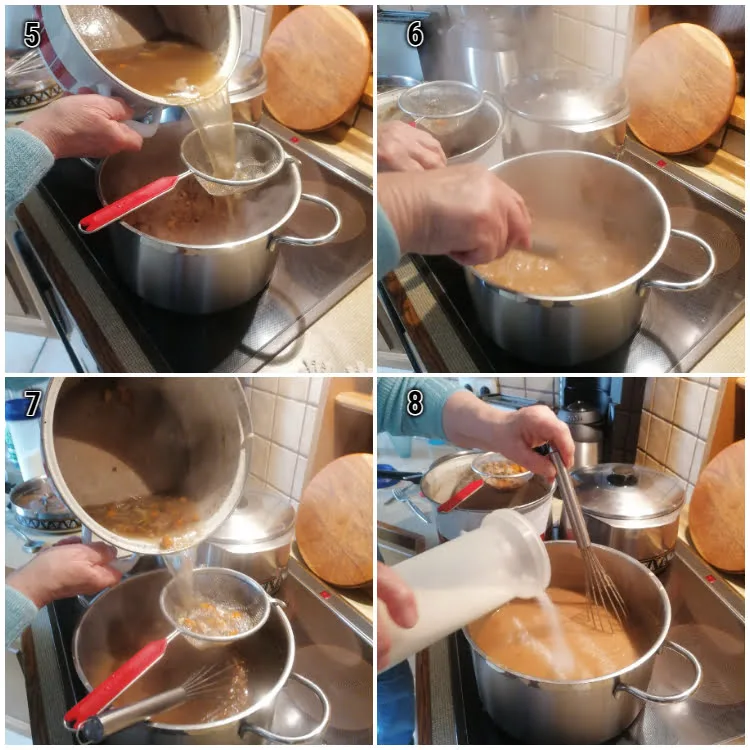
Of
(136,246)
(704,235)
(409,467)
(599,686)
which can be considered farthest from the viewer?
(409,467)

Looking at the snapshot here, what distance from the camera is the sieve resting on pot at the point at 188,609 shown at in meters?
0.64

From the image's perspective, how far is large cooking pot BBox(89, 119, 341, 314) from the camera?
26.9 inches

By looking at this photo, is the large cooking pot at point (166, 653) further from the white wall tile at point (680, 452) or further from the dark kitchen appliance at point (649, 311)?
the white wall tile at point (680, 452)

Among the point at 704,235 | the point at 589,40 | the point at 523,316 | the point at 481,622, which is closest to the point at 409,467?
the point at 481,622

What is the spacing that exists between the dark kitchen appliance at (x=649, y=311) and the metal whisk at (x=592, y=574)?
0.11 meters

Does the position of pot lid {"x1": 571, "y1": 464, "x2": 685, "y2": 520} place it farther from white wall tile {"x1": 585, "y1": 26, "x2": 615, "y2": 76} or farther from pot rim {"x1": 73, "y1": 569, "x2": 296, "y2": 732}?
white wall tile {"x1": 585, "y1": 26, "x2": 615, "y2": 76}

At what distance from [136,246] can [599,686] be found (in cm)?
58

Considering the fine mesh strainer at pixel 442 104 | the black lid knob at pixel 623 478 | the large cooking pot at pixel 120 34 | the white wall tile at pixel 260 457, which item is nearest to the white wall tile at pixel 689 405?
the black lid knob at pixel 623 478

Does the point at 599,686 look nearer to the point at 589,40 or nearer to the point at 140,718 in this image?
the point at 140,718

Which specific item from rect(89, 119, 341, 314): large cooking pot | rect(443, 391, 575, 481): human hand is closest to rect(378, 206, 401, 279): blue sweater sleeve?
→ rect(89, 119, 341, 314): large cooking pot

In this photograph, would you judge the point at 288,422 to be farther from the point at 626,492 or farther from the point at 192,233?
the point at 626,492

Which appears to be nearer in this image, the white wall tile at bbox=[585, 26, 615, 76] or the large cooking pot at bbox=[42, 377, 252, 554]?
the large cooking pot at bbox=[42, 377, 252, 554]

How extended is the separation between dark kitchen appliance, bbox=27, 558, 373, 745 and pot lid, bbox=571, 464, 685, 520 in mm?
303

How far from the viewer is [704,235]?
795mm
